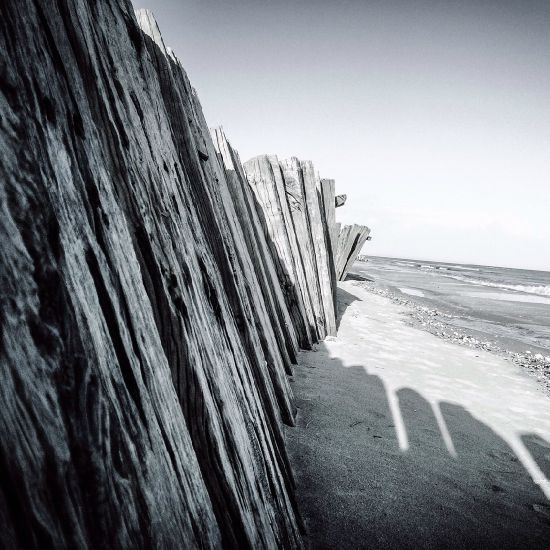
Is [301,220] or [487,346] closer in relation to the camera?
[301,220]

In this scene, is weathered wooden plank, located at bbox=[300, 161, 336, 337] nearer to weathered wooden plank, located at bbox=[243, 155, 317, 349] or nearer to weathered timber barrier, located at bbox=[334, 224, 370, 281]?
weathered wooden plank, located at bbox=[243, 155, 317, 349]

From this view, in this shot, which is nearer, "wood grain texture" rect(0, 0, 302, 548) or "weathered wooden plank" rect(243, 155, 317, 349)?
"wood grain texture" rect(0, 0, 302, 548)

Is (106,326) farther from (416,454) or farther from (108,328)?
(416,454)

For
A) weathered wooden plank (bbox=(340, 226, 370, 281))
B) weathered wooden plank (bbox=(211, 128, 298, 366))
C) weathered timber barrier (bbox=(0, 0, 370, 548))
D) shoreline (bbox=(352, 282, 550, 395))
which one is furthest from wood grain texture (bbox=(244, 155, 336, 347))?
weathered wooden plank (bbox=(340, 226, 370, 281))

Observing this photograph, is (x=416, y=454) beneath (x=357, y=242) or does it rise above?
beneath

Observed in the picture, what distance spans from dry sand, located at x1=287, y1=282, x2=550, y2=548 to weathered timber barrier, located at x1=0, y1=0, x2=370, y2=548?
1.33ft

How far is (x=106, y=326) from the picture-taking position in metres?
0.67

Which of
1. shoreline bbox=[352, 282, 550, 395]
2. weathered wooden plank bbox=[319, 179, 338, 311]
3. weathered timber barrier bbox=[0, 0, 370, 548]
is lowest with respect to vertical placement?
shoreline bbox=[352, 282, 550, 395]

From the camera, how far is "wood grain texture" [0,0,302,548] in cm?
51

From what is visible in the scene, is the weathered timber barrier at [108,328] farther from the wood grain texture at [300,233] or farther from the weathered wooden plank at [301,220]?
the weathered wooden plank at [301,220]

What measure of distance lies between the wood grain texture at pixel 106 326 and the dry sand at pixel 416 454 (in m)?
0.55

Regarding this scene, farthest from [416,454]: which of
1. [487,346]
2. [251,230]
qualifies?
[487,346]

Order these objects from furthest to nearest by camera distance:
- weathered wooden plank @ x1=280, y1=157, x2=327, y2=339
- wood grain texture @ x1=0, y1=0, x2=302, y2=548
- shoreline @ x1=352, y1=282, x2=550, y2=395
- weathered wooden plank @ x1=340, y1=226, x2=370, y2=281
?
weathered wooden plank @ x1=340, y1=226, x2=370, y2=281
shoreline @ x1=352, y1=282, x2=550, y2=395
weathered wooden plank @ x1=280, y1=157, x2=327, y2=339
wood grain texture @ x1=0, y1=0, x2=302, y2=548

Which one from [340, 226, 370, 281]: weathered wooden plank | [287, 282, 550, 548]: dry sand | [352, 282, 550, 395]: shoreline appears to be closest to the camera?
[287, 282, 550, 548]: dry sand
